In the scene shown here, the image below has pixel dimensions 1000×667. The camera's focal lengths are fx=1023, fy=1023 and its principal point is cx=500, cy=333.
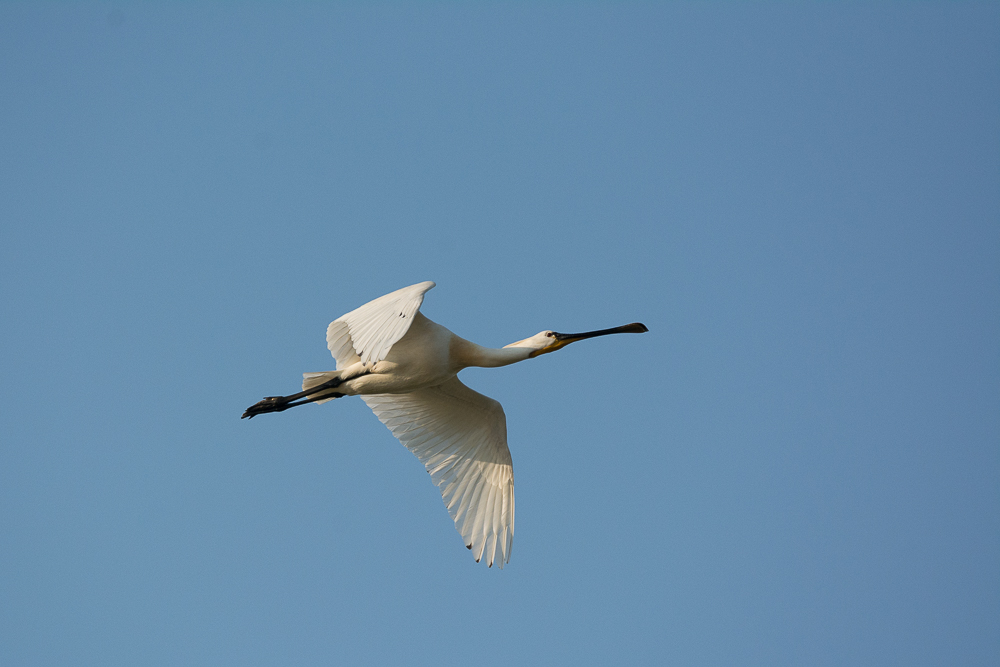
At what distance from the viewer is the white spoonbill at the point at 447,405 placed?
39.0ft

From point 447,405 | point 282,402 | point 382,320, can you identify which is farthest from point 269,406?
point 382,320

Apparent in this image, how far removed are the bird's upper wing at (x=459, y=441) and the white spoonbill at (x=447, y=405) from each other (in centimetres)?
1

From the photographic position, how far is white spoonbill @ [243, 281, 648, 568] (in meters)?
11.9

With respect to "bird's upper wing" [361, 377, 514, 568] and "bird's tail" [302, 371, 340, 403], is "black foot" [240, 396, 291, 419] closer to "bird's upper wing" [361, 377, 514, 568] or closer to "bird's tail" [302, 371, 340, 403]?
"bird's tail" [302, 371, 340, 403]

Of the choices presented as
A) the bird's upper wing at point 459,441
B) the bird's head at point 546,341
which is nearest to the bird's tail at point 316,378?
the bird's upper wing at point 459,441

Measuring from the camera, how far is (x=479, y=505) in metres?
13.0

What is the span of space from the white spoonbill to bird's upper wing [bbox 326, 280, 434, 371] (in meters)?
0.46

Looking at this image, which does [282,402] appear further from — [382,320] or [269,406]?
[382,320]

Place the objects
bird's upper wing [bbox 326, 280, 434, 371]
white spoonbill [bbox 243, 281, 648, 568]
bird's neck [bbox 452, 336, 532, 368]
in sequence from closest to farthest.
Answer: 1. bird's upper wing [bbox 326, 280, 434, 371]
2. white spoonbill [bbox 243, 281, 648, 568]
3. bird's neck [bbox 452, 336, 532, 368]

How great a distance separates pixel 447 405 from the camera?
1334cm

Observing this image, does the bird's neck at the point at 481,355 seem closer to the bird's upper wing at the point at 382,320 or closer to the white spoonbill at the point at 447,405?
the white spoonbill at the point at 447,405

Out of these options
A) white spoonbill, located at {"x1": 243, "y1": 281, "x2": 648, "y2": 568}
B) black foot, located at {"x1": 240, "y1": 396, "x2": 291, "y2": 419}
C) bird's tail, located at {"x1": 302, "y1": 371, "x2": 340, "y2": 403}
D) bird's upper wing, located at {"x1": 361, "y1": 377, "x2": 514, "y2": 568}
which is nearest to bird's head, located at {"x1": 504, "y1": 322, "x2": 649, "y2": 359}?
white spoonbill, located at {"x1": 243, "y1": 281, "x2": 648, "y2": 568}

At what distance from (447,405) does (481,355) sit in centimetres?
137

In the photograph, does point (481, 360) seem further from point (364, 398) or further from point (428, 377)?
point (364, 398)
